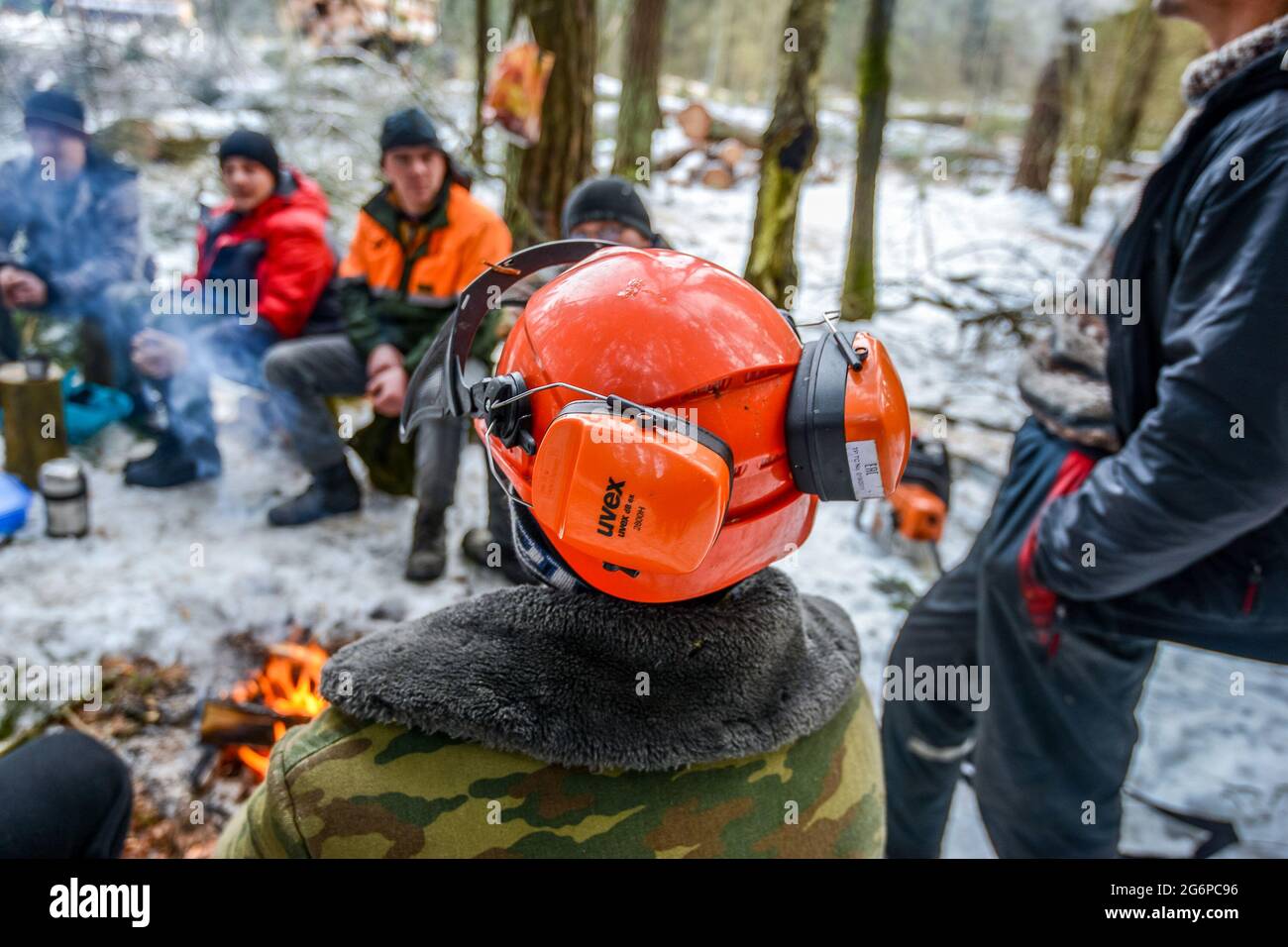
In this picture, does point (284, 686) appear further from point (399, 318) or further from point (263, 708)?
point (399, 318)

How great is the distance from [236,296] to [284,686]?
2461mm

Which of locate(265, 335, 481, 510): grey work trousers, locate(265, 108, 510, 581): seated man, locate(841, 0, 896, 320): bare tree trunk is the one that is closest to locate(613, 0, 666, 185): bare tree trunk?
locate(841, 0, 896, 320): bare tree trunk

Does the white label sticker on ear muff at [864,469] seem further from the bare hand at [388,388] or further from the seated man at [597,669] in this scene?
the bare hand at [388,388]

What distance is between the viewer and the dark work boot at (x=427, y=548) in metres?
3.59

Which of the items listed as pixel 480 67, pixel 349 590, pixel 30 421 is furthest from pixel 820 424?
pixel 480 67

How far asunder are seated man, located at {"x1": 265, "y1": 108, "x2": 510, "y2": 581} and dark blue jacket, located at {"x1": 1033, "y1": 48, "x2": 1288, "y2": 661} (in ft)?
9.08

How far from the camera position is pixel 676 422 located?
860 millimetres

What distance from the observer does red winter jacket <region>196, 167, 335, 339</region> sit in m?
4.06

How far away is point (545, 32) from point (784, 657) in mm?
4434

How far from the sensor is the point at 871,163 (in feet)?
21.9

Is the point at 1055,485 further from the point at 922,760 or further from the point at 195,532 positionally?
the point at 195,532

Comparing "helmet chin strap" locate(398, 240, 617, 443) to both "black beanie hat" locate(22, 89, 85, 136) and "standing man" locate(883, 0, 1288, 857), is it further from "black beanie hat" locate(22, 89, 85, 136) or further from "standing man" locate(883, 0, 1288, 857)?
"black beanie hat" locate(22, 89, 85, 136)

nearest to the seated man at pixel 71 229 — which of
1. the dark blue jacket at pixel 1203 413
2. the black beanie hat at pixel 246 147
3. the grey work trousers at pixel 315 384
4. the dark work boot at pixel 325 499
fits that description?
the black beanie hat at pixel 246 147

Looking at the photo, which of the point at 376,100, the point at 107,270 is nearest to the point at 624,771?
the point at 107,270
